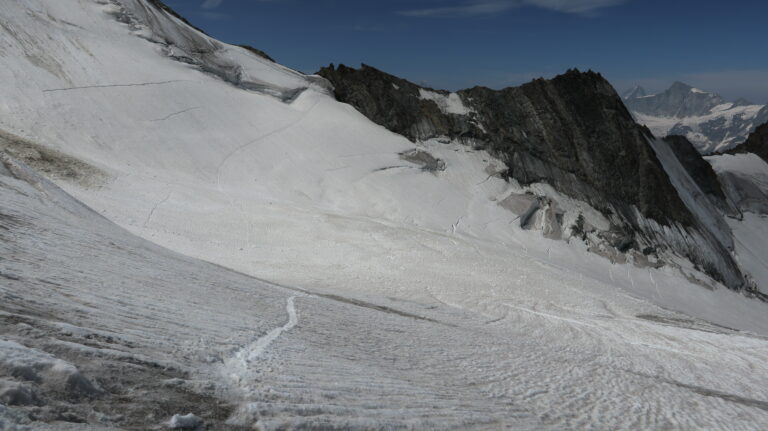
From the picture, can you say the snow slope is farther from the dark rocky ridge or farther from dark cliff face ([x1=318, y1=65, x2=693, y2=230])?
the dark rocky ridge

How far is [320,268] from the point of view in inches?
739

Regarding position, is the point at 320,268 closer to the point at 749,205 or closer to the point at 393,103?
the point at 393,103

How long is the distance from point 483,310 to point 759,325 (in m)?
28.7

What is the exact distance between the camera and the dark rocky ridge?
42094 mm

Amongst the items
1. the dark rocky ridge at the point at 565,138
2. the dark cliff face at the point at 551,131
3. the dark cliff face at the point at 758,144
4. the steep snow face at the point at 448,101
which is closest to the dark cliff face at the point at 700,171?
the dark rocky ridge at the point at 565,138

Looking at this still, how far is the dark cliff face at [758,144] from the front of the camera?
8031 centimetres

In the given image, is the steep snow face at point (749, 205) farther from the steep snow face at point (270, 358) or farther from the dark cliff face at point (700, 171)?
the steep snow face at point (270, 358)

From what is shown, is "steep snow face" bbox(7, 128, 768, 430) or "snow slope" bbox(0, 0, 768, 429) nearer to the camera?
"steep snow face" bbox(7, 128, 768, 430)

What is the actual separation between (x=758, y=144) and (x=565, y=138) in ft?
187

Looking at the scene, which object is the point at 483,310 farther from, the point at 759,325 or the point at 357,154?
the point at 759,325

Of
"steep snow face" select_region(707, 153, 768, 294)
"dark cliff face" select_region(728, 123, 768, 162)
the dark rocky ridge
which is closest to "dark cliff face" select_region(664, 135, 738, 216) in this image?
"steep snow face" select_region(707, 153, 768, 294)

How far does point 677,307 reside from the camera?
107 ft

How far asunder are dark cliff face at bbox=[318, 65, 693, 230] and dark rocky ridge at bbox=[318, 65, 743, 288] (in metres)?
0.09

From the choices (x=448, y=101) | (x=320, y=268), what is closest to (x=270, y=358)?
(x=320, y=268)
